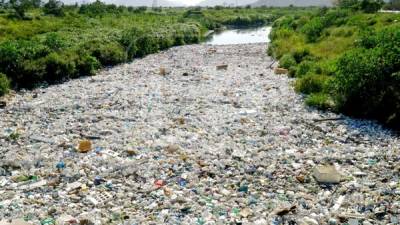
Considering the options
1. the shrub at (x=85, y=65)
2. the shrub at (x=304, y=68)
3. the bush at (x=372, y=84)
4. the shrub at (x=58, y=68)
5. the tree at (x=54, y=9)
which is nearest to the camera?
the bush at (x=372, y=84)

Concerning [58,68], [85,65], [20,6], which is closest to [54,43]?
[85,65]

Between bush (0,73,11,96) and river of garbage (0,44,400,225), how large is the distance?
1.30 ft

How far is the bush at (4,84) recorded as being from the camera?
1555cm

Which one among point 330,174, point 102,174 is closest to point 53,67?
point 102,174

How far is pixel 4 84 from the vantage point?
1574 centimetres

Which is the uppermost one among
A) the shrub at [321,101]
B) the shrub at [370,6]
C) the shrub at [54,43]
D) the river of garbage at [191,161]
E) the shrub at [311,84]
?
the shrub at [370,6]

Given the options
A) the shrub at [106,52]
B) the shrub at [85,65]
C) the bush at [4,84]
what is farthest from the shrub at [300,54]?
the bush at [4,84]

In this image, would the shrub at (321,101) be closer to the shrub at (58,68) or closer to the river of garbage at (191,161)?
the river of garbage at (191,161)

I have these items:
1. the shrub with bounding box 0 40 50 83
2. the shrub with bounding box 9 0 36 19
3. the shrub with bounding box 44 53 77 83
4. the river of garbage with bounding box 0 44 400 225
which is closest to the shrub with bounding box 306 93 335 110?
the river of garbage with bounding box 0 44 400 225

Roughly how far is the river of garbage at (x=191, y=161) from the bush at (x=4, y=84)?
1.30 feet

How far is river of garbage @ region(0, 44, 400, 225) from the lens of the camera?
702cm

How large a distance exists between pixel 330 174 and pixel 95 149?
497cm

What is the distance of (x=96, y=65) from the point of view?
847 inches

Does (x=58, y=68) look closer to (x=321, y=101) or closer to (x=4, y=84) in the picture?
(x=4, y=84)
